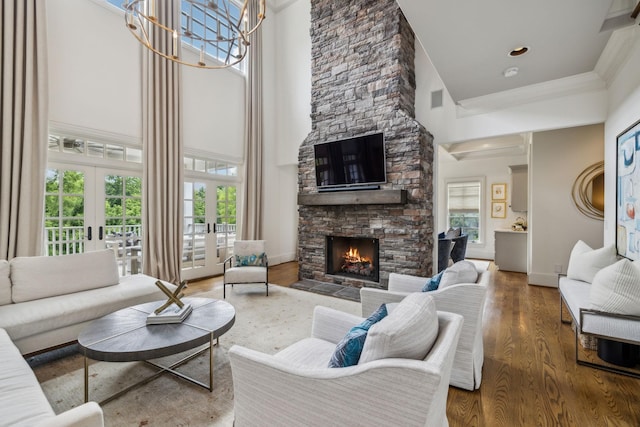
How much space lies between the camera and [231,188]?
600 centimetres

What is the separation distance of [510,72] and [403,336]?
11.0 feet

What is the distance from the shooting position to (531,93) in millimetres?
3586

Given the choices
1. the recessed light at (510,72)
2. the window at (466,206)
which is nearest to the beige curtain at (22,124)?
the recessed light at (510,72)

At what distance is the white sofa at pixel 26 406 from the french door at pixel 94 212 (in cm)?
251

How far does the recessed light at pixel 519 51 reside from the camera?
2.63 meters

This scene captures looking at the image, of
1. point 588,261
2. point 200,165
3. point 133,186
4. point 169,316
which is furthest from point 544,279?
point 133,186

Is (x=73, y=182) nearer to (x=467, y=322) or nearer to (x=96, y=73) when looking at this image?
(x=96, y=73)

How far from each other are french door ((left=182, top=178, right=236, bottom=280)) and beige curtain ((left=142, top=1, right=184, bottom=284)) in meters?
0.40

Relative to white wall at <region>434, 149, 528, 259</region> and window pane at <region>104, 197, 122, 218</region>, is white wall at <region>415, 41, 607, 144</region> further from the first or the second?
window pane at <region>104, 197, 122, 218</region>

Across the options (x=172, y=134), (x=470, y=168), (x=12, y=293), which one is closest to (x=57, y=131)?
(x=172, y=134)

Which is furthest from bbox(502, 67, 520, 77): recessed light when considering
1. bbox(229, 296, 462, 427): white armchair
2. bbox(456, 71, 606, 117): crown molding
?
bbox(229, 296, 462, 427): white armchair

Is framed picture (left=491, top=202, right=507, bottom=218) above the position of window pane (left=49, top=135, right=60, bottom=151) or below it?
below

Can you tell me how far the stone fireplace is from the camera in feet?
13.9

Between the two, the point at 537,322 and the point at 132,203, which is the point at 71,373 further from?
the point at 537,322
